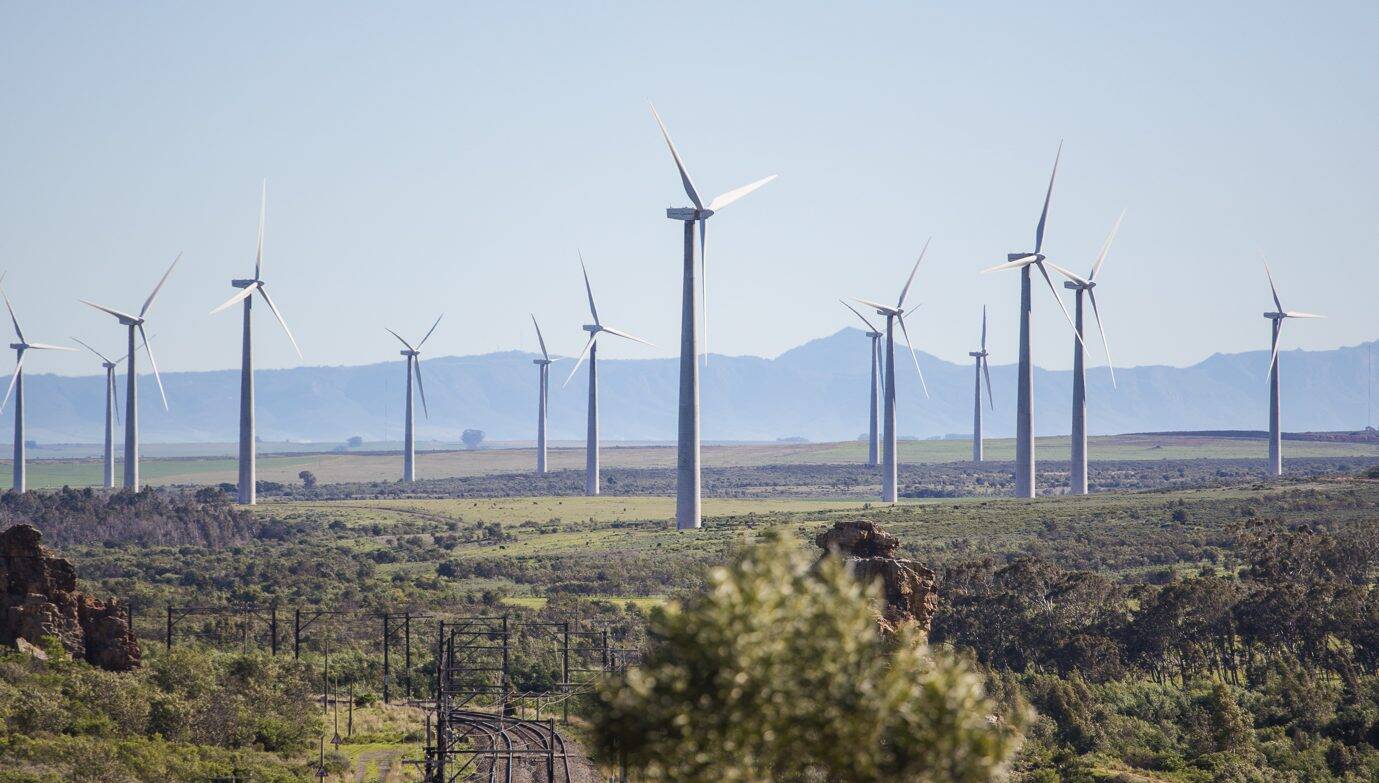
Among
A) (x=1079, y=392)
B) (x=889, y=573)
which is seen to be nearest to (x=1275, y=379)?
(x=1079, y=392)

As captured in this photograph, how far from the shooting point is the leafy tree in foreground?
18703 millimetres

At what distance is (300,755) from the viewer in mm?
49312

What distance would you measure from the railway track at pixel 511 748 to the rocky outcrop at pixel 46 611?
1193cm

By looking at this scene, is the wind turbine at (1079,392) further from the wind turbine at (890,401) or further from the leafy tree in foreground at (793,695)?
the leafy tree in foreground at (793,695)

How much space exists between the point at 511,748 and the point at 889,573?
477 inches

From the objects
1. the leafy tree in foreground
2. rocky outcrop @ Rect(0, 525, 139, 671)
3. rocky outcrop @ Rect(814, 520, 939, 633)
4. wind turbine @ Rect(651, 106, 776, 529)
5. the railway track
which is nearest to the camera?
the leafy tree in foreground

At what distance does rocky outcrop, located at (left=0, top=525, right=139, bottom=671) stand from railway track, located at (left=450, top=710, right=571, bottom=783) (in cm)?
1193

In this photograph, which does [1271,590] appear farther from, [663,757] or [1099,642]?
[663,757]

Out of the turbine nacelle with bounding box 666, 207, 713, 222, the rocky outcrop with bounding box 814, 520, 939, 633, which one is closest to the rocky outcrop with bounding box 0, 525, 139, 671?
the rocky outcrop with bounding box 814, 520, 939, 633

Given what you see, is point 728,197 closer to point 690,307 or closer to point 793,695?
point 690,307

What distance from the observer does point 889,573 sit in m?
44.0

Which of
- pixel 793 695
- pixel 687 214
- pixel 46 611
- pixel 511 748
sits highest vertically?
pixel 687 214

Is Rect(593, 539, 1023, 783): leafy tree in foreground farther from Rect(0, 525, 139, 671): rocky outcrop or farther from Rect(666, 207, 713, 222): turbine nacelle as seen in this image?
Rect(666, 207, 713, 222): turbine nacelle

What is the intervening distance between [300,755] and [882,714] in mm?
34229
